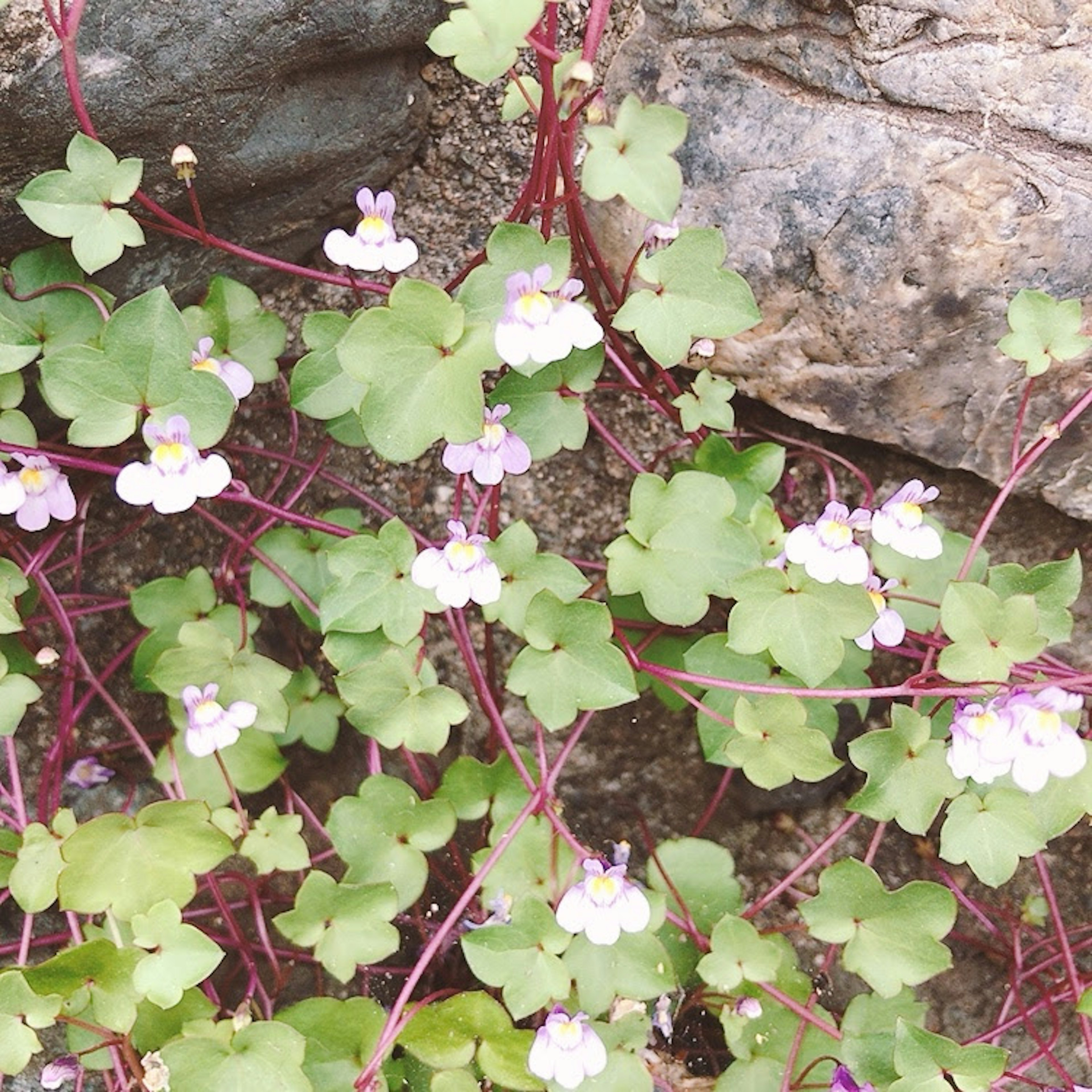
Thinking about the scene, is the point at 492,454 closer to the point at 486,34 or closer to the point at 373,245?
the point at 373,245

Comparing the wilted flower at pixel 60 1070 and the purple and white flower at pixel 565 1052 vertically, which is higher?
the purple and white flower at pixel 565 1052

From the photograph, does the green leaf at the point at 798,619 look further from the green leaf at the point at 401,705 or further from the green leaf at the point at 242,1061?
the green leaf at the point at 242,1061

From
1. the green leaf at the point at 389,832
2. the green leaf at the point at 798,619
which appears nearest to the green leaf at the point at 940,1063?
the green leaf at the point at 798,619

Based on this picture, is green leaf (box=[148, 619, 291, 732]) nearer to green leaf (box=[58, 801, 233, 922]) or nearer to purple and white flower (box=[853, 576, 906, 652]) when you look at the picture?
green leaf (box=[58, 801, 233, 922])

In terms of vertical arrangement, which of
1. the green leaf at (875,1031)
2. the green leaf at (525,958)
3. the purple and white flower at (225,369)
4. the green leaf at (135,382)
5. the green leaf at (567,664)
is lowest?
the green leaf at (875,1031)

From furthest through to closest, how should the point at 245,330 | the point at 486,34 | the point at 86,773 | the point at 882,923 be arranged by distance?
the point at 86,773, the point at 245,330, the point at 882,923, the point at 486,34

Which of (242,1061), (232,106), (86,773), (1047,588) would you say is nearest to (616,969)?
(242,1061)
